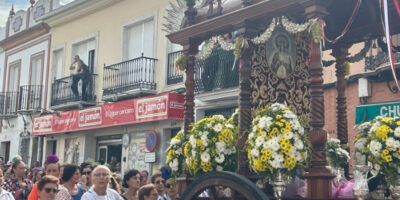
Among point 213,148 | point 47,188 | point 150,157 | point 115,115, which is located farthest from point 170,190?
point 115,115

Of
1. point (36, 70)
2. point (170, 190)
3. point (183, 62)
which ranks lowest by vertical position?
point (170, 190)

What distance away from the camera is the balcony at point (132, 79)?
640 inches

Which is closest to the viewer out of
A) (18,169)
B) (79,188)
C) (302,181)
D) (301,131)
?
(301,131)

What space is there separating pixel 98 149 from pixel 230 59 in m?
7.06

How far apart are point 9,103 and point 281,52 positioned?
20444mm

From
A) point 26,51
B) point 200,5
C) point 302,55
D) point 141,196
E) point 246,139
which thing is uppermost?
point 26,51

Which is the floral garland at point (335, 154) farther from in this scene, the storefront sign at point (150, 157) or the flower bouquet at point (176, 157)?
the storefront sign at point (150, 157)

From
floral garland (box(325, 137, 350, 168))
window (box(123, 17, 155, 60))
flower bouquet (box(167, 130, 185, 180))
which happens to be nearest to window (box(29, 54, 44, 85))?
window (box(123, 17, 155, 60))

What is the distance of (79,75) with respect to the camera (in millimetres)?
18672

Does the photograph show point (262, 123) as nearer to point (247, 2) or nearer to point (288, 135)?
point (288, 135)

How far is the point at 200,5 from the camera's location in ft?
23.1

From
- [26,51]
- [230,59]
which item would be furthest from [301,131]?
[26,51]

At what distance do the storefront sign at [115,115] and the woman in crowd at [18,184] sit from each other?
684 cm

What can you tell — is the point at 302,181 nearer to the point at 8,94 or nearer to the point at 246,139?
the point at 246,139
